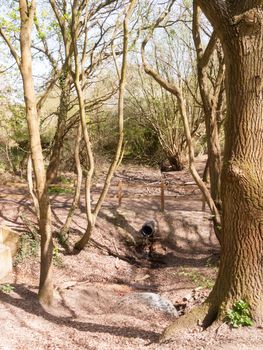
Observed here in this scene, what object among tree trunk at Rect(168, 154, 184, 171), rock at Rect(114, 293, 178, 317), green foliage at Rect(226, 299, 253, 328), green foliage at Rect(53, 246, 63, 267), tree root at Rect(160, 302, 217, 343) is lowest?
rock at Rect(114, 293, 178, 317)

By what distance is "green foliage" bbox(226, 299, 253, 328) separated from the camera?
498cm

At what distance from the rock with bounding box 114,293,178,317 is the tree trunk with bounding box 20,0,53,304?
51.4 inches

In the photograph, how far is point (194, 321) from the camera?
5.38 metres

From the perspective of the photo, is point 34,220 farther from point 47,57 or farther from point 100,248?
point 47,57

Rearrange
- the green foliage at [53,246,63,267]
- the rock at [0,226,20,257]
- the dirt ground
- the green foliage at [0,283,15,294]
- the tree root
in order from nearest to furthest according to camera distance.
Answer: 1. the tree root
2. the dirt ground
3. the green foliage at [0,283,15,294]
4. the rock at [0,226,20,257]
5. the green foliage at [53,246,63,267]

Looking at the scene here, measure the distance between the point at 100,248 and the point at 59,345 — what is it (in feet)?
18.2

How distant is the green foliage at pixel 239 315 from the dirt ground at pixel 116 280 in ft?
0.30

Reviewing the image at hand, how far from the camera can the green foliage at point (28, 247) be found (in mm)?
9501

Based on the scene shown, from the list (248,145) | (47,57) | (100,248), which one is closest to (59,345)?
(248,145)

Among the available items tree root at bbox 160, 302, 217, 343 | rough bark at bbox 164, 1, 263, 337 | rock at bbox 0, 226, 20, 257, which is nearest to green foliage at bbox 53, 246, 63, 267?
rock at bbox 0, 226, 20, 257

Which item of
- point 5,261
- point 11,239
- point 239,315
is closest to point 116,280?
point 11,239

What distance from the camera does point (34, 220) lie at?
11055 millimetres

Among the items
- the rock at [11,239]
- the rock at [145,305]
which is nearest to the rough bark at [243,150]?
the rock at [145,305]

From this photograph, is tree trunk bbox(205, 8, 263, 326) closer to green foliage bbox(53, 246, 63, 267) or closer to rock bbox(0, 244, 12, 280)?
rock bbox(0, 244, 12, 280)
